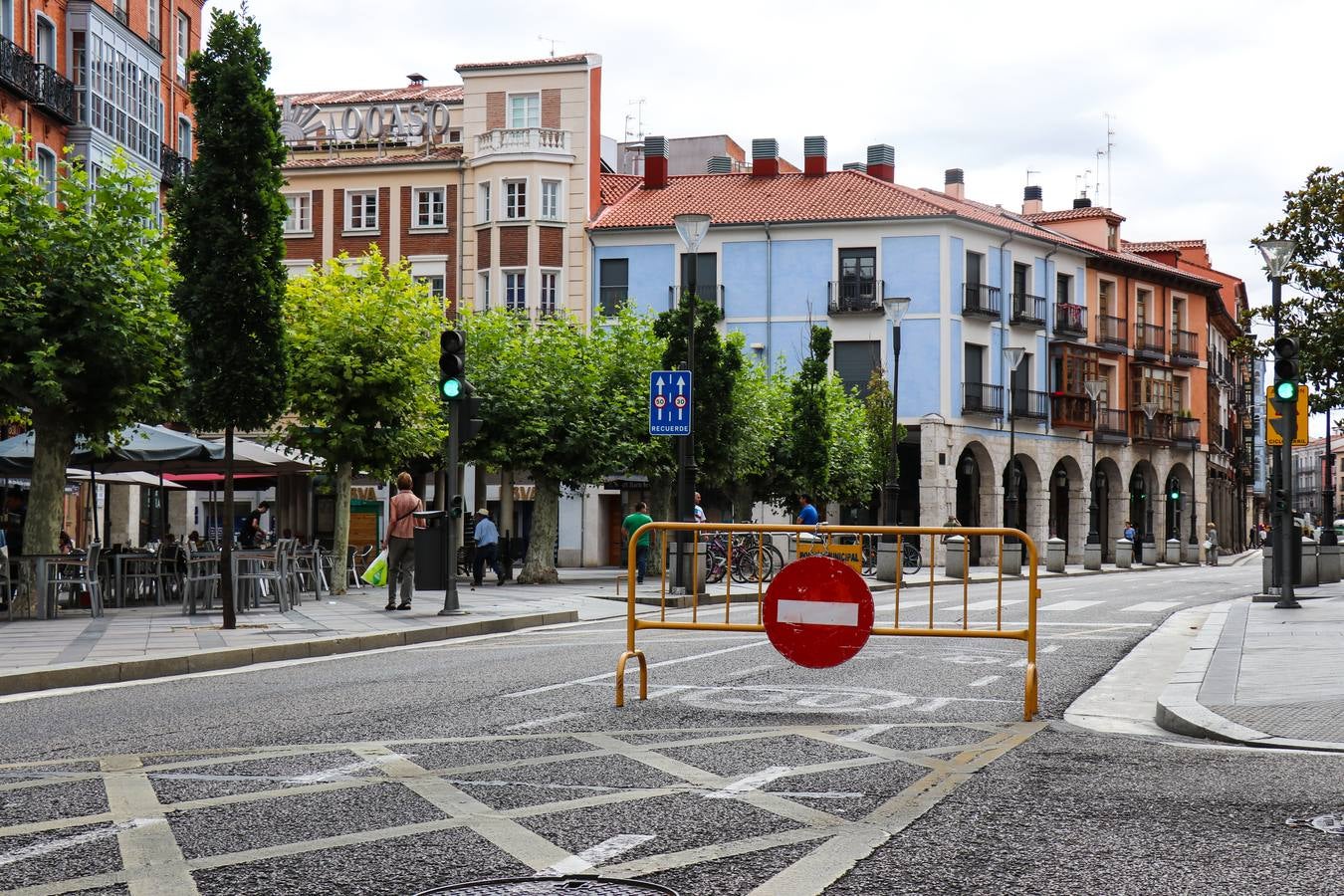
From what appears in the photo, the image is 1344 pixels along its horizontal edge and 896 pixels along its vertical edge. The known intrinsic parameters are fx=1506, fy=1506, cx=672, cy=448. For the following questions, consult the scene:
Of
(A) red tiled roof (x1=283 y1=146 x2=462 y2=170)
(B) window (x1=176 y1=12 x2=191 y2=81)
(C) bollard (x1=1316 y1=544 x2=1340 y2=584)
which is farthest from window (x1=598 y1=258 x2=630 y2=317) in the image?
(C) bollard (x1=1316 y1=544 x2=1340 y2=584)

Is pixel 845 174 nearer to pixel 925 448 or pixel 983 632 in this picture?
pixel 925 448

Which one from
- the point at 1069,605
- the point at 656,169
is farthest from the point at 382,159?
the point at 1069,605

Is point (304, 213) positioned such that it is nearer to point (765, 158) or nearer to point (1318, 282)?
point (765, 158)

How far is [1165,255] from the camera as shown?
67500 millimetres

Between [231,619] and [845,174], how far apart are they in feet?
136

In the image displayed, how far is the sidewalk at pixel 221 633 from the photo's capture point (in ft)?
40.7

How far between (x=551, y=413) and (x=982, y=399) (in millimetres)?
23588

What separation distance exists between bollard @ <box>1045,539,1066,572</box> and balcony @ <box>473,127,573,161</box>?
2031cm

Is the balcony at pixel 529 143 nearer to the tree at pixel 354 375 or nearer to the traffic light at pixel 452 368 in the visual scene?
the tree at pixel 354 375

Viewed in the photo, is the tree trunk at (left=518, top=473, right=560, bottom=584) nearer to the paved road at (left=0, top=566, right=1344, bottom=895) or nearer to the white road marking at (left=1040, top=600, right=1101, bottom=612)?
the white road marking at (left=1040, top=600, right=1101, bottom=612)

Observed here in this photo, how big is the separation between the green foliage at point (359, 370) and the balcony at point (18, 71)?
909 centimetres

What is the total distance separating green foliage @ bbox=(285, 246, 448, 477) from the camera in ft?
83.9

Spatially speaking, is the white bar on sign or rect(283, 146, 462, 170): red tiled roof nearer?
the white bar on sign

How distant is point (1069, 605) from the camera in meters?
22.5
